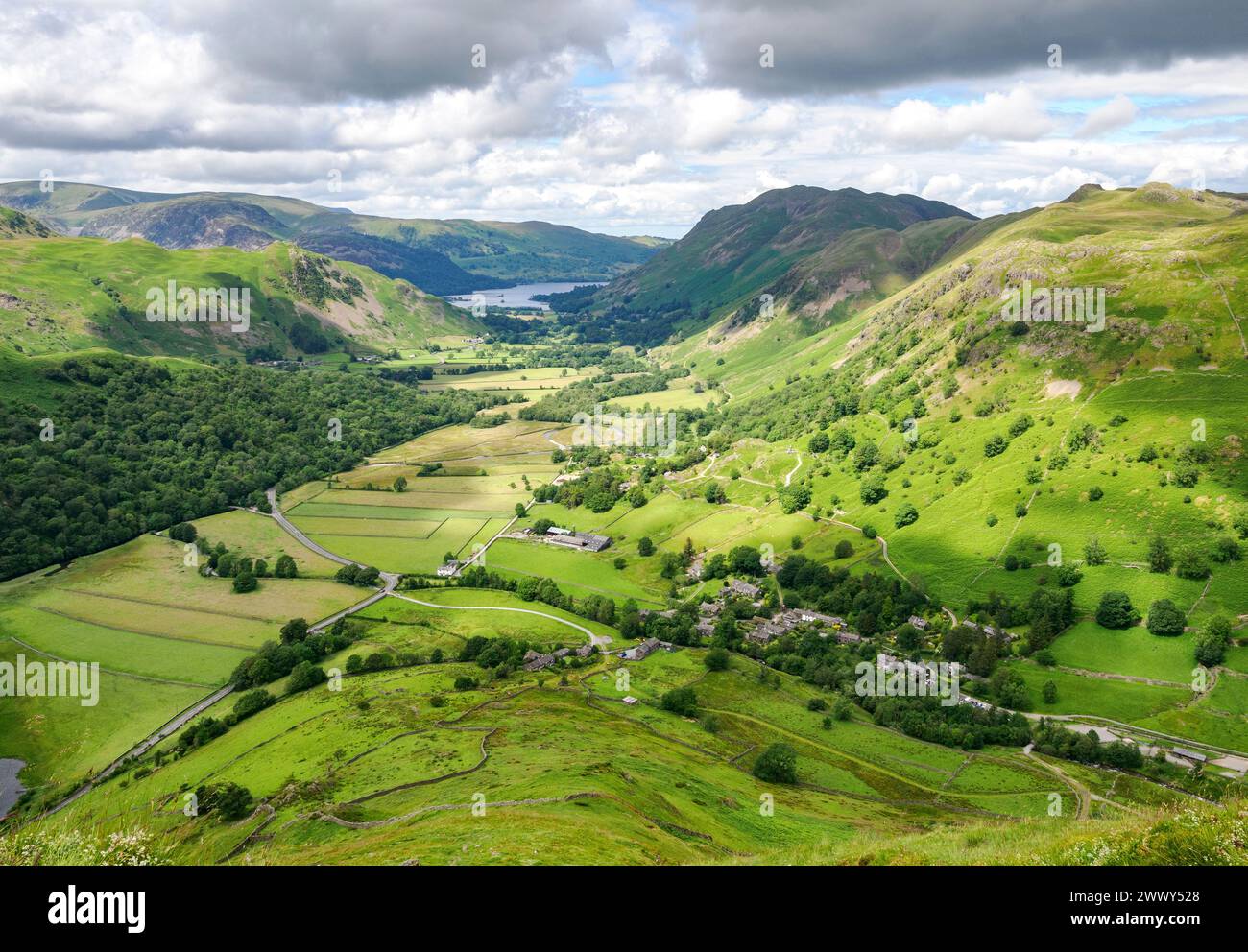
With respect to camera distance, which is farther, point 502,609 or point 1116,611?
point 502,609

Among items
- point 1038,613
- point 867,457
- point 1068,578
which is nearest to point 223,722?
point 1038,613

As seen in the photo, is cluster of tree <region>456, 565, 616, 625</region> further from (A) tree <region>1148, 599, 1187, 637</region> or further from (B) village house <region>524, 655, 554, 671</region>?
(A) tree <region>1148, 599, 1187, 637</region>

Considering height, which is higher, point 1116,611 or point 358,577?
point 1116,611

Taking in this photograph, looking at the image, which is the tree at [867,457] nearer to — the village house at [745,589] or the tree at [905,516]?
the tree at [905,516]

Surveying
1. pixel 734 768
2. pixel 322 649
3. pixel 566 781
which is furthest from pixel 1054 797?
pixel 322 649

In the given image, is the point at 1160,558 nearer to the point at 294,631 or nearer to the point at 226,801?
the point at 226,801

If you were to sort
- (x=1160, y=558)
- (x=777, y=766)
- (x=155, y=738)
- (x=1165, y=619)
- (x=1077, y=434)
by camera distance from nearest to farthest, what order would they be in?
(x=777, y=766), (x=155, y=738), (x=1165, y=619), (x=1160, y=558), (x=1077, y=434)

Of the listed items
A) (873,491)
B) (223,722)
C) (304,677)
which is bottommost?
(223,722)
